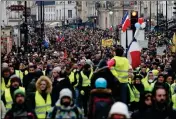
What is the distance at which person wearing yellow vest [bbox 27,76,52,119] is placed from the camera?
549 inches

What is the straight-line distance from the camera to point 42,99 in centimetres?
1402

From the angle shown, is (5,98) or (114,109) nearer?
(114,109)

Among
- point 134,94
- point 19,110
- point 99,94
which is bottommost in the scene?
point 134,94

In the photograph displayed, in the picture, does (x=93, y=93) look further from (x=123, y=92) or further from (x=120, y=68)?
(x=123, y=92)

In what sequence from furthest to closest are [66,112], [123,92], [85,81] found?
1. [85,81]
2. [123,92]
3. [66,112]

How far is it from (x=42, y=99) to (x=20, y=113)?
6.41 feet

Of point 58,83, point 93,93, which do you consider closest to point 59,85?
point 58,83

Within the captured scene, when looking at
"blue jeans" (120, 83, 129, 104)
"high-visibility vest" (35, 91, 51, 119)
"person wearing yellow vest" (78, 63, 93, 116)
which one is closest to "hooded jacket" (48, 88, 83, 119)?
"high-visibility vest" (35, 91, 51, 119)

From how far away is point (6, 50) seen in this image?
4284 centimetres

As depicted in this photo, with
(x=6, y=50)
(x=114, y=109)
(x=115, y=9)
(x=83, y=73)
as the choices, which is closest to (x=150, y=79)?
(x=83, y=73)

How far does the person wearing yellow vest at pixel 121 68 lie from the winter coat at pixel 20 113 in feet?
15.3

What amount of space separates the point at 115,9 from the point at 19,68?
13095 cm

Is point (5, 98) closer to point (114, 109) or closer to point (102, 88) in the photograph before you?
point (102, 88)

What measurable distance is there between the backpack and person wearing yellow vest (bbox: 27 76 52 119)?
1.22 meters
